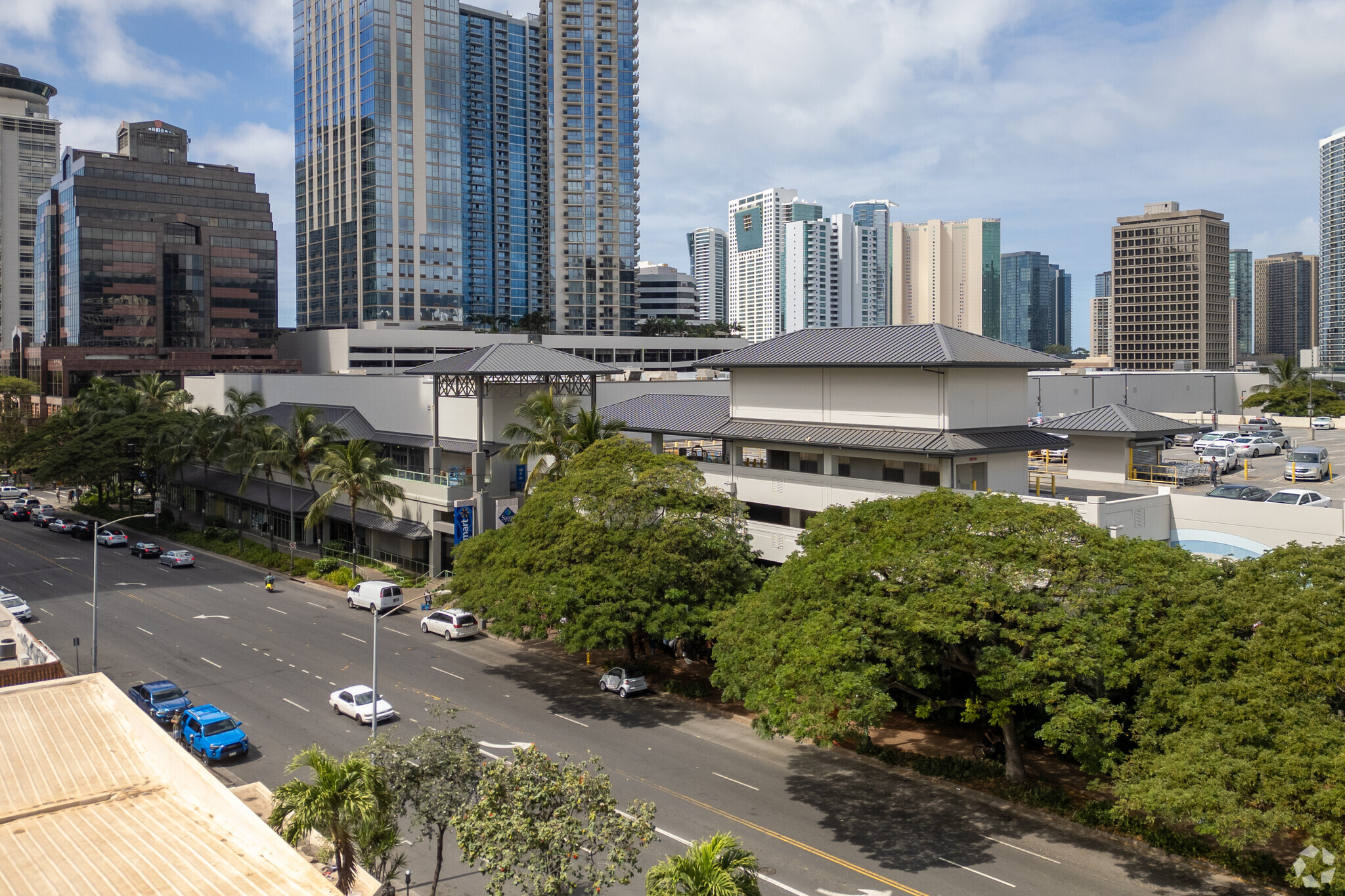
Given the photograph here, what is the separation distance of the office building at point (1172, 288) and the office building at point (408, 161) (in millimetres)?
123630

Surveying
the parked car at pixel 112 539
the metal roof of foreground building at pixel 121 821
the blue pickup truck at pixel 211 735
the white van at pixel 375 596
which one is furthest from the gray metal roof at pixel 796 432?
the parked car at pixel 112 539

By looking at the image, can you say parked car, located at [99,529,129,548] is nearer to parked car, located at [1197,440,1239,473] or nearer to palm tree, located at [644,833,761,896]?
palm tree, located at [644,833,761,896]

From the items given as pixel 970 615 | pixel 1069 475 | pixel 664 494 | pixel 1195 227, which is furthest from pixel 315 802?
pixel 1195 227

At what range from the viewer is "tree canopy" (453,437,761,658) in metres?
39.0

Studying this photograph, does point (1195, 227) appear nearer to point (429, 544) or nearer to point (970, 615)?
point (429, 544)

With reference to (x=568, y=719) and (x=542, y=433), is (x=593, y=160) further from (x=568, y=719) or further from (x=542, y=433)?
(x=568, y=719)

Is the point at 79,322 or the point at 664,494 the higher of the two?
the point at 79,322

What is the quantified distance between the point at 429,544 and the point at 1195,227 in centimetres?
17714

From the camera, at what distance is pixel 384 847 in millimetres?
19875

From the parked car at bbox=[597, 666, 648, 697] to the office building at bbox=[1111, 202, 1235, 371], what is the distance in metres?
173

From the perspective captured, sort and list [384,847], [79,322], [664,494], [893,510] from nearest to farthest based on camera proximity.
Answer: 1. [384,847]
2. [893,510]
3. [664,494]
4. [79,322]

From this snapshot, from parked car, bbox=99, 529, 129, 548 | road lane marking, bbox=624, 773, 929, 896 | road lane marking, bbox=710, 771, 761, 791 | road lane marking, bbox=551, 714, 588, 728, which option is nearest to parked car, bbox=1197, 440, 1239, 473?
road lane marking, bbox=710, 771, 761, 791

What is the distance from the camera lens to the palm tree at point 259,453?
6512cm

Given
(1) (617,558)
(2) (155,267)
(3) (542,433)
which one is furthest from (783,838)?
(2) (155,267)
